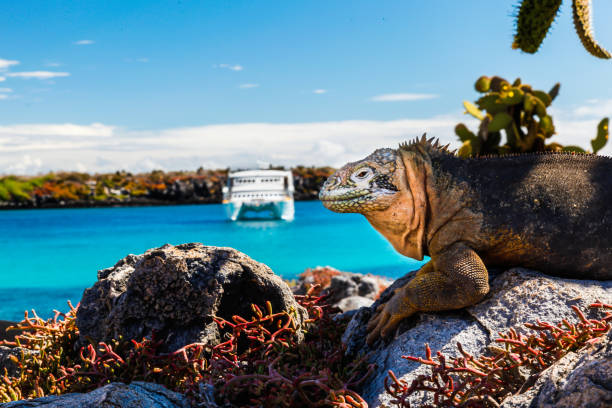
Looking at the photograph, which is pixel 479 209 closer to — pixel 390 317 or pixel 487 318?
pixel 487 318

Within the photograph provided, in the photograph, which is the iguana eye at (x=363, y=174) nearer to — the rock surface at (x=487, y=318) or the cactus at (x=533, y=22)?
the rock surface at (x=487, y=318)

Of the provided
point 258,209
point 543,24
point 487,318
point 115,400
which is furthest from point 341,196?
point 258,209

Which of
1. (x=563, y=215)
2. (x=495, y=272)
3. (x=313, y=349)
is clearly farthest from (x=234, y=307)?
(x=563, y=215)

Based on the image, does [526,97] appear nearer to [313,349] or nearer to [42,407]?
[313,349]

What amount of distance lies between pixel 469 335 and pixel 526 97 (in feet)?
41.4

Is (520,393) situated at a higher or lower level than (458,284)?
lower

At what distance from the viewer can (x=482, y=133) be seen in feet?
47.2

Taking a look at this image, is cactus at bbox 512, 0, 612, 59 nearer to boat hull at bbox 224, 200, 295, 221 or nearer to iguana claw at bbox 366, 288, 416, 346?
iguana claw at bbox 366, 288, 416, 346

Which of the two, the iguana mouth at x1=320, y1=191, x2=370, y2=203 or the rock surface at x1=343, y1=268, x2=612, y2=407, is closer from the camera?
the rock surface at x1=343, y1=268, x2=612, y2=407

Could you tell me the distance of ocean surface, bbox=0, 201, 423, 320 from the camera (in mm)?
22625

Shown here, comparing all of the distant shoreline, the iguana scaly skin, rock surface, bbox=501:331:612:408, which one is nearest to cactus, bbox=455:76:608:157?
the iguana scaly skin

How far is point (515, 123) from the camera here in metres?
14.0

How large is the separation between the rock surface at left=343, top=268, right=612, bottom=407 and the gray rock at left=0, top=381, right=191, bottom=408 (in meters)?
1.04

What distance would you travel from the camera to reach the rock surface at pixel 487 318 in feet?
8.79
